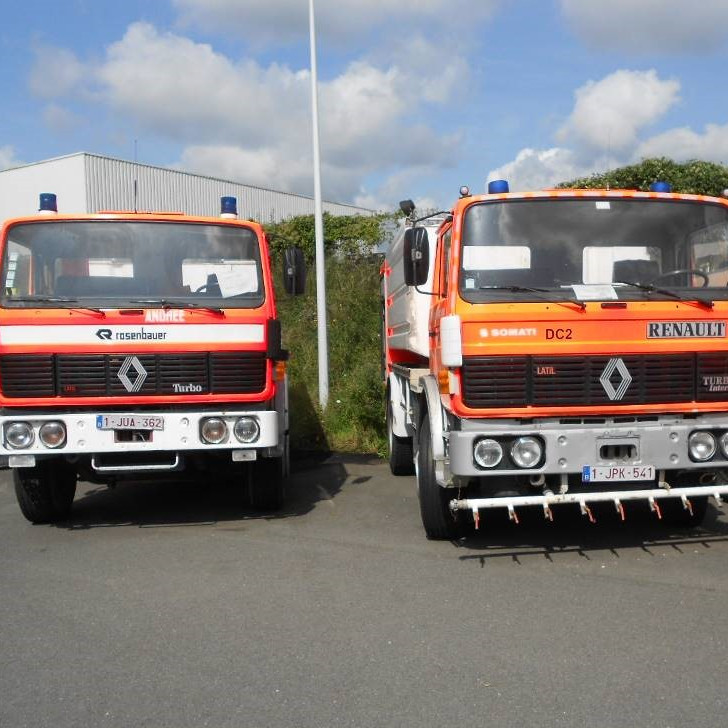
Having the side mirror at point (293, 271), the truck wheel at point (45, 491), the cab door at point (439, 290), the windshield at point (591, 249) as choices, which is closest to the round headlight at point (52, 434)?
the truck wheel at point (45, 491)

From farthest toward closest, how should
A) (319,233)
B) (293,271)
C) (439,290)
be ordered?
1. (319,233)
2. (293,271)
3. (439,290)

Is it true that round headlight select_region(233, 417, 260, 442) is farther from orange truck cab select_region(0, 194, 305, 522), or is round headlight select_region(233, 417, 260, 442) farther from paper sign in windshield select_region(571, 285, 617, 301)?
paper sign in windshield select_region(571, 285, 617, 301)

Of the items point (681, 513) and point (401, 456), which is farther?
point (401, 456)

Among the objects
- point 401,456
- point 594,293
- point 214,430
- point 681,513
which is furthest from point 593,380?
point 401,456

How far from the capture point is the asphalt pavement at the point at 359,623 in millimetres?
3387

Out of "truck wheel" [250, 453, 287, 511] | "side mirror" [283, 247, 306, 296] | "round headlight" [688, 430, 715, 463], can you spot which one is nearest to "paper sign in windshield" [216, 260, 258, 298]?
"side mirror" [283, 247, 306, 296]

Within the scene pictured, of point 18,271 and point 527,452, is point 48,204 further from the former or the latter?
point 527,452

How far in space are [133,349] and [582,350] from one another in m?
3.23

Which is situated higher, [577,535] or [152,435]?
[152,435]

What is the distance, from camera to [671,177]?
15242mm

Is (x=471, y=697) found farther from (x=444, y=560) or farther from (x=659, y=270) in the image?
(x=659, y=270)

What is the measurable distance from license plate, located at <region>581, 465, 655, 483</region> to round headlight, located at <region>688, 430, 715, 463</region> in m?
0.34

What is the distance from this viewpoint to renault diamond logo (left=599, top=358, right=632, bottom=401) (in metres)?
5.14

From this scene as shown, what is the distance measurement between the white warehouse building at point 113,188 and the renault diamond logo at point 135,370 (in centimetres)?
2255
